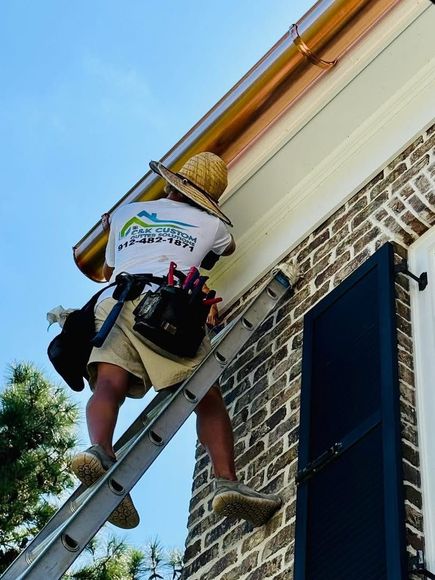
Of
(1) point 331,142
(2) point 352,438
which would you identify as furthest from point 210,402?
(1) point 331,142

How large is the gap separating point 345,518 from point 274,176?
279 centimetres

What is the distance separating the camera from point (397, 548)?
4281mm

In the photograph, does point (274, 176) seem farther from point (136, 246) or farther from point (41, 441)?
point (41, 441)

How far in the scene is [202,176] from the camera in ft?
21.7

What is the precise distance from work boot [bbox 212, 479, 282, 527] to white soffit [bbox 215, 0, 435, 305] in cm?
191

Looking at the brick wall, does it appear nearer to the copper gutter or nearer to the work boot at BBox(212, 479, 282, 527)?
the work boot at BBox(212, 479, 282, 527)

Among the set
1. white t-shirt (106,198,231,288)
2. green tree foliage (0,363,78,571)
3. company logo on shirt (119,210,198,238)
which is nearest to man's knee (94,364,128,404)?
white t-shirt (106,198,231,288)

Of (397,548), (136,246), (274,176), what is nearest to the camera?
(397,548)

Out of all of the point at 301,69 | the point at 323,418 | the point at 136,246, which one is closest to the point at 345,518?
the point at 323,418

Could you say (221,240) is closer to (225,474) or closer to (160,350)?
(160,350)

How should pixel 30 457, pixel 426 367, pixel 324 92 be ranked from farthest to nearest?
pixel 30 457
pixel 324 92
pixel 426 367

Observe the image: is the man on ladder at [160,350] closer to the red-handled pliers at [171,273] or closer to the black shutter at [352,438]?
the red-handled pliers at [171,273]

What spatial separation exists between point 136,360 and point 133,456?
2.96 feet

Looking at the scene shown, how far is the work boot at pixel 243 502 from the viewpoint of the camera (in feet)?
16.9
